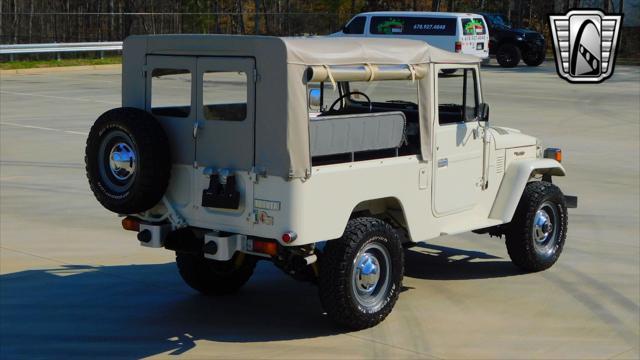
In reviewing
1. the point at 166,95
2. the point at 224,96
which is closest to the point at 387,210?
the point at 224,96

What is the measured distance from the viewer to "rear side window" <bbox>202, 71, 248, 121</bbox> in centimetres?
761

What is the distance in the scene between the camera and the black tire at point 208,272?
29.3 feet

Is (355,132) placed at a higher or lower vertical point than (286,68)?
lower

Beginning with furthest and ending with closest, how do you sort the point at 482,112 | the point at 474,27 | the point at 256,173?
the point at 474,27 → the point at 482,112 → the point at 256,173

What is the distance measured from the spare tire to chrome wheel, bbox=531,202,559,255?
3.84 metres

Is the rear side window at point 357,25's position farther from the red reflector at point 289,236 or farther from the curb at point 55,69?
the red reflector at point 289,236

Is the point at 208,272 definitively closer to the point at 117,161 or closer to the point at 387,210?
→ the point at 117,161

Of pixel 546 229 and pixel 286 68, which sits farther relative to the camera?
pixel 546 229

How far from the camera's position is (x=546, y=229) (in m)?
10.1

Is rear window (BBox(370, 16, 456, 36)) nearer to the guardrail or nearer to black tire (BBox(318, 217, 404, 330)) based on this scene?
the guardrail

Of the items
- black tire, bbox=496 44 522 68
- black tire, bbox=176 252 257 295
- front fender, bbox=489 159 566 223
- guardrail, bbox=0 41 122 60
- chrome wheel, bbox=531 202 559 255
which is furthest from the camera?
black tire, bbox=496 44 522 68

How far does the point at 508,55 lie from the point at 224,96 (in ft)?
108

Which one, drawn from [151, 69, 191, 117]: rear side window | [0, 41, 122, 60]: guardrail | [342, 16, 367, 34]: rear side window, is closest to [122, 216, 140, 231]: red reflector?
[151, 69, 191, 117]: rear side window

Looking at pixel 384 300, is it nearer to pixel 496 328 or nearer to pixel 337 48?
pixel 496 328
